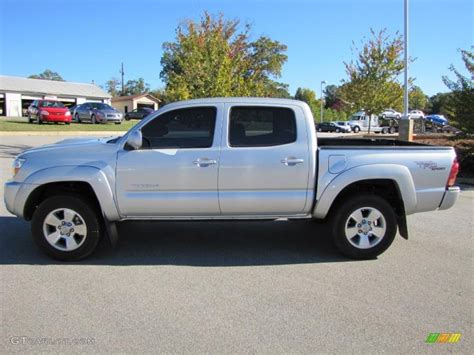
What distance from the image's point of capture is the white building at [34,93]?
53.6 metres

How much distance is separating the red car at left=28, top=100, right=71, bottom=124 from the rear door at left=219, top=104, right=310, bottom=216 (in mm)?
25689

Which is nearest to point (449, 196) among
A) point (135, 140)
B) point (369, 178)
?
point (369, 178)

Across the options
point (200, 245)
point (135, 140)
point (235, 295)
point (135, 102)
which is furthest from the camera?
point (135, 102)

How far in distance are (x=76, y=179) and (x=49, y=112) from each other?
83.1ft

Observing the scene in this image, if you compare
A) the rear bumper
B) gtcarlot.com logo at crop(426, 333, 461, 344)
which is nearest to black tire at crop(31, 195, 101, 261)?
gtcarlot.com logo at crop(426, 333, 461, 344)

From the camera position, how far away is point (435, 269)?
5.18 m

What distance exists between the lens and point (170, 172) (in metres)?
5.19

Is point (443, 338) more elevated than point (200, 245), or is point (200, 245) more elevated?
point (200, 245)

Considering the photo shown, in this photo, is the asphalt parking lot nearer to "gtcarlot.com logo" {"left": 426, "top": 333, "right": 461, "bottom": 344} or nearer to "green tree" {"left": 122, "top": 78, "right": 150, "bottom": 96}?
"gtcarlot.com logo" {"left": 426, "top": 333, "right": 461, "bottom": 344}

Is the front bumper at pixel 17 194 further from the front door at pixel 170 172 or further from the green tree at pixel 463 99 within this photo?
the green tree at pixel 463 99

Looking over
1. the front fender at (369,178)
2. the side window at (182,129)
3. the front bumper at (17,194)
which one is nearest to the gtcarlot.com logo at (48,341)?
the front bumper at (17,194)

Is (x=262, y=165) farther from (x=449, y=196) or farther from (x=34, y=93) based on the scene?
(x=34, y=93)

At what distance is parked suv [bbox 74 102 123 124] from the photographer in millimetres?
Result: 32750

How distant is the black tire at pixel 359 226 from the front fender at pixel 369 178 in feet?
0.59
